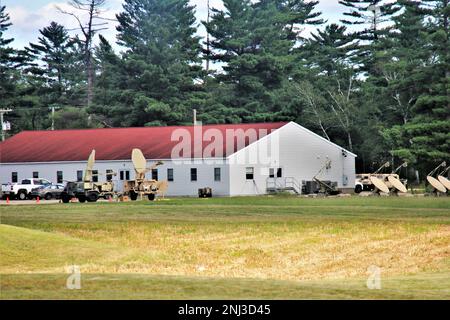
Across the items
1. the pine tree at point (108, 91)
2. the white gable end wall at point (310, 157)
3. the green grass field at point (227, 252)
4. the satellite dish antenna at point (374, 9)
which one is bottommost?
the green grass field at point (227, 252)

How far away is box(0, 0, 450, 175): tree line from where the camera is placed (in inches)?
3824

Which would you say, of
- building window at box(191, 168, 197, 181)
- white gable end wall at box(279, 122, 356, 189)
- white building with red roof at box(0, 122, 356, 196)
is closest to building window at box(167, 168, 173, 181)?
white building with red roof at box(0, 122, 356, 196)

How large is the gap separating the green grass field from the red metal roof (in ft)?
83.7

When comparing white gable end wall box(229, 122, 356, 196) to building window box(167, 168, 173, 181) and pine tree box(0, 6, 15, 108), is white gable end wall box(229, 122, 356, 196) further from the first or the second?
pine tree box(0, 6, 15, 108)

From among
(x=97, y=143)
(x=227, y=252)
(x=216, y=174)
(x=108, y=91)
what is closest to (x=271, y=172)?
(x=216, y=174)

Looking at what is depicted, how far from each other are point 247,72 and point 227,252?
79729mm

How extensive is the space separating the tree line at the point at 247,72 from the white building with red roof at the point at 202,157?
8.04 metres

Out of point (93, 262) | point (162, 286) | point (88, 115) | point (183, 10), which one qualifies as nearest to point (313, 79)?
point (183, 10)

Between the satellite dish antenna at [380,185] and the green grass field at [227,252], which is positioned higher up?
the satellite dish antenna at [380,185]

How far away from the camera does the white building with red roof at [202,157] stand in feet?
253

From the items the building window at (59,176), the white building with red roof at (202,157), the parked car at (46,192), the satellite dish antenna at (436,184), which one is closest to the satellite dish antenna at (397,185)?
the satellite dish antenna at (436,184)

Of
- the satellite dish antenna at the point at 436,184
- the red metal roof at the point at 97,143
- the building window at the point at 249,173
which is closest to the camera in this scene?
the satellite dish antenna at the point at 436,184

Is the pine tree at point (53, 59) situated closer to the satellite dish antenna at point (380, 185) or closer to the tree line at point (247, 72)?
the tree line at point (247, 72)
